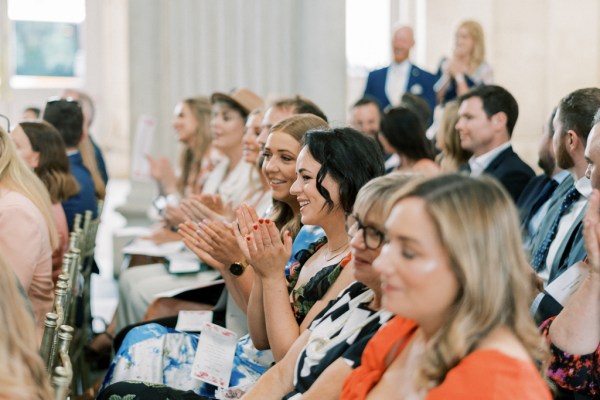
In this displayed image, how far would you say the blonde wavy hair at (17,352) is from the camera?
68.7 inches

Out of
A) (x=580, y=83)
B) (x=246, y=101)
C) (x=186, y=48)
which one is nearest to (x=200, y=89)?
(x=186, y=48)

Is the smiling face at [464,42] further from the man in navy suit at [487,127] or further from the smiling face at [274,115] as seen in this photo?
the smiling face at [274,115]

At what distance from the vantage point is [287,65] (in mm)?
7516

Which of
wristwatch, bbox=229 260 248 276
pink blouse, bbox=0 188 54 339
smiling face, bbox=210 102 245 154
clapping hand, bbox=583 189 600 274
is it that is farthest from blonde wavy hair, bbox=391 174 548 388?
smiling face, bbox=210 102 245 154

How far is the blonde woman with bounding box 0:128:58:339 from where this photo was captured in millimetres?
3484

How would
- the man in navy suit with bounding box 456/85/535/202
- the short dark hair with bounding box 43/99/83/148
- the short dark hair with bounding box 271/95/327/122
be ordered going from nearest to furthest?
1. the short dark hair with bounding box 271/95/327/122
2. the man in navy suit with bounding box 456/85/535/202
3. the short dark hair with bounding box 43/99/83/148

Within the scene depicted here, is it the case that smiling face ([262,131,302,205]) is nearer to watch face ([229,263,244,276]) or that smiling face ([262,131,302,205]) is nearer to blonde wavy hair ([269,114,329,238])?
blonde wavy hair ([269,114,329,238])

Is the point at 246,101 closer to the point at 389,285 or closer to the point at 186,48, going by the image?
the point at 186,48

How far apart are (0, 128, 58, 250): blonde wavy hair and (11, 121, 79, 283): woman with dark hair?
2.28 ft

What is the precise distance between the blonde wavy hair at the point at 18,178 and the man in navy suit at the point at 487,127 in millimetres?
2260

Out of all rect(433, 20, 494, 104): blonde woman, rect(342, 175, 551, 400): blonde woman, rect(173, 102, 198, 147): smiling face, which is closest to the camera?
rect(342, 175, 551, 400): blonde woman

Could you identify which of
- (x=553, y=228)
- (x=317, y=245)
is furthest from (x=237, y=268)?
(x=553, y=228)

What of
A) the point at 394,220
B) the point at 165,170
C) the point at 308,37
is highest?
the point at 308,37

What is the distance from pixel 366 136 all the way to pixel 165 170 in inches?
145
